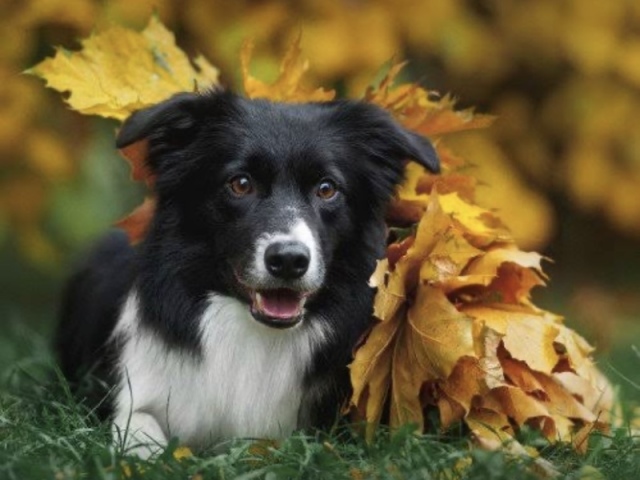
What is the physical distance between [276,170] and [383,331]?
640mm

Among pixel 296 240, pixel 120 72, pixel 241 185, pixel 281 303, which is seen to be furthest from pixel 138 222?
pixel 296 240

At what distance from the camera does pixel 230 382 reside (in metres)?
4.19

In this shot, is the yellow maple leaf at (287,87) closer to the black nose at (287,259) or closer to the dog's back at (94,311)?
the dog's back at (94,311)

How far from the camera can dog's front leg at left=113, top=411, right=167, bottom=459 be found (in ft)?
12.4

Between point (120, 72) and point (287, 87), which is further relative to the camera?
point (287, 87)

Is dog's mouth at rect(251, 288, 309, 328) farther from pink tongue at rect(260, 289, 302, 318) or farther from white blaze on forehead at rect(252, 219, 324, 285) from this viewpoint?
white blaze on forehead at rect(252, 219, 324, 285)

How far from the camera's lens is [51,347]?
5855 mm

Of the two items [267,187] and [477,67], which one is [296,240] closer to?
[267,187]

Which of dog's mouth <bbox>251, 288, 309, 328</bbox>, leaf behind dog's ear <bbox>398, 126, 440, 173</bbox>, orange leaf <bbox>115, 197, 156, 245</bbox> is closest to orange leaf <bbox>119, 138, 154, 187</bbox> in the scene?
orange leaf <bbox>115, 197, 156, 245</bbox>

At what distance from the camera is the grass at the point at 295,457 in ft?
11.3

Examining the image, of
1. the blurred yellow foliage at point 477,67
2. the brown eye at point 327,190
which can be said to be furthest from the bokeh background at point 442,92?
the brown eye at point 327,190

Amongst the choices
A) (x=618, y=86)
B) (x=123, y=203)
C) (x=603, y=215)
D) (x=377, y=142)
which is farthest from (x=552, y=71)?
(x=377, y=142)

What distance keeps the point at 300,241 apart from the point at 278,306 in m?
0.27

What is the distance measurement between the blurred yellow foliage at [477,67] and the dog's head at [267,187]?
4.90 feet
